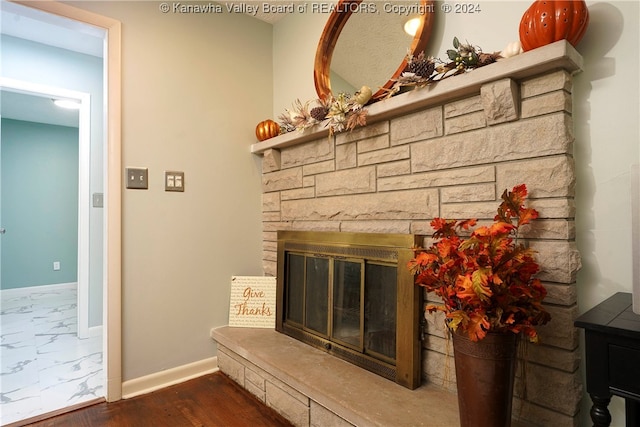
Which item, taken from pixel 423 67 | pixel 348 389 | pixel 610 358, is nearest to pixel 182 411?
pixel 348 389

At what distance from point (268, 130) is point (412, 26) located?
106 centimetres

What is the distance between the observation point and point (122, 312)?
6.07 feet

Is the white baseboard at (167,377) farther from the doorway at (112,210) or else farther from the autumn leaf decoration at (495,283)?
the autumn leaf decoration at (495,283)

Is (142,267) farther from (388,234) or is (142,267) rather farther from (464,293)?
(464,293)

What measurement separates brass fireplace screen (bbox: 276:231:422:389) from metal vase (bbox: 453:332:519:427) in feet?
1.20

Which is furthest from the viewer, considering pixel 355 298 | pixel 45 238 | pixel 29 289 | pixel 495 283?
pixel 45 238

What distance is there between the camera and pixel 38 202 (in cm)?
461

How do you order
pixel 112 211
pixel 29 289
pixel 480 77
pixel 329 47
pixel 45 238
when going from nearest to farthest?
pixel 480 77 → pixel 112 211 → pixel 329 47 → pixel 29 289 → pixel 45 238

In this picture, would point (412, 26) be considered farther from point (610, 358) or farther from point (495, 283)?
point (610, 358)

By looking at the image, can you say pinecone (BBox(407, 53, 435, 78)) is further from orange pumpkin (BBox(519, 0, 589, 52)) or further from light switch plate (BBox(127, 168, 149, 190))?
light switch plate (BBox(127, 168, 149, 190))

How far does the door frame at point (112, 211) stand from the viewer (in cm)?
180

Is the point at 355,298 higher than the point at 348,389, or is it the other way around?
the point at 355,298

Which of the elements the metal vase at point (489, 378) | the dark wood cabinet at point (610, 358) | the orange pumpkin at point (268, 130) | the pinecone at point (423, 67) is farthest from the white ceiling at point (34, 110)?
the dark wood cabinet at point (610, 358)

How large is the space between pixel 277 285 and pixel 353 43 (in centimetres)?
148
